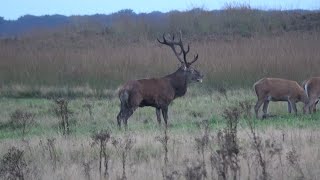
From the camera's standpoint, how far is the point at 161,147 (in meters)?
9.97

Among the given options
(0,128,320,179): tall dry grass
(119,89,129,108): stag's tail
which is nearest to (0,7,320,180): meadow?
(0,128,320,179): tall dry grass

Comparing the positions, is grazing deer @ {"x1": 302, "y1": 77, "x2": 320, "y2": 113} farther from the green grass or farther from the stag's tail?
the stag's tail

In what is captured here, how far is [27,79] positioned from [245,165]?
716 inches

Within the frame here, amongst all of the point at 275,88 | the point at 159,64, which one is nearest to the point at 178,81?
the point at 275,88

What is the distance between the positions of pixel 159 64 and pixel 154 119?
9.06 m

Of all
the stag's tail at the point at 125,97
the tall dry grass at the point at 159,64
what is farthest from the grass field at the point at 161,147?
the tall dry grass at the point at 159,64

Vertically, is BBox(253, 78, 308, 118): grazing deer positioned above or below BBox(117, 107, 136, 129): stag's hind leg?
above

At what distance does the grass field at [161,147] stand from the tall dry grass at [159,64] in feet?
19.2

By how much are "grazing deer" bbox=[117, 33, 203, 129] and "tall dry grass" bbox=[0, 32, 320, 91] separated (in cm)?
736

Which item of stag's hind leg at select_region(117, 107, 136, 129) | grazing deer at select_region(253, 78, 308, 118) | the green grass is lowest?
the green grass

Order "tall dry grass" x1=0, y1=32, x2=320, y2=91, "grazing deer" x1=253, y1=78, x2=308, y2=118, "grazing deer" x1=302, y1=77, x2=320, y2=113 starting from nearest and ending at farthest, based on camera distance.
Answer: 1. "grazing deer" x1=253, y1=78, x2=308, y2=118
2. "grazing deer" x1=302, y1=77, x2=320, y2=113
3. "tall dry grass" x1=0, y1=32, x2=320, y2=91

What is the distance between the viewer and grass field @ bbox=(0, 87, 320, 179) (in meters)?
8.00

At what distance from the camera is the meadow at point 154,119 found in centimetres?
813

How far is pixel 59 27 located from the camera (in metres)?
47.0
